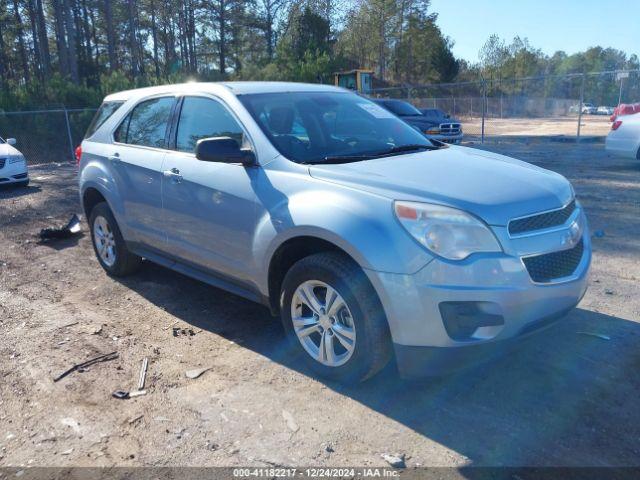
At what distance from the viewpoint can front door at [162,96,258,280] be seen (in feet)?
12.7

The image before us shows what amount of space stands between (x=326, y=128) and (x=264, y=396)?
200 cm

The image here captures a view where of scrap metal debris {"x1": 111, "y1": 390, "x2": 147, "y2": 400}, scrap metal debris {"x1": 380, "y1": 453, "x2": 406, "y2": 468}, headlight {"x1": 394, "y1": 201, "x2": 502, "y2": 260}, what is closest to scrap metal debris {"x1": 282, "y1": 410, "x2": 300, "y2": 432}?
scrap metal debris {"x1": 380, "y1": 453, "x2": 406, "y2": 468}

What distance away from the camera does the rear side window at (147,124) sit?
481cm

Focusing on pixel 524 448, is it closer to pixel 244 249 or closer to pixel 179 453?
pixel 179 453

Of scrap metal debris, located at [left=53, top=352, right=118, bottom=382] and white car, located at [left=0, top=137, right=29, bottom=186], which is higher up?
white car, located at [left=0, top=137, right=29, bottom=186]

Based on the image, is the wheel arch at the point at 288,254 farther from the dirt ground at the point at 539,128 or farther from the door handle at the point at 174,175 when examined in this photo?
the dirt ground at the point at 539,128

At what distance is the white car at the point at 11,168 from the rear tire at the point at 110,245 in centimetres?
724

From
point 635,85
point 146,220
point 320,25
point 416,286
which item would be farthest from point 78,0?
point 416,286

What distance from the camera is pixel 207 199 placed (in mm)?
4125

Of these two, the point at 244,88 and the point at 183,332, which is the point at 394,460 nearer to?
the point at 183,332

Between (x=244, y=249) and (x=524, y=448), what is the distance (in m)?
2.11

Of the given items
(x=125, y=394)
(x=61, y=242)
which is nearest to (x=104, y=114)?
(x=61, y=242)

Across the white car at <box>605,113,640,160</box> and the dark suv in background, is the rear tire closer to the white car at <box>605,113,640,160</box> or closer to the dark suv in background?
the white car at <box>605,113,640,160</box>

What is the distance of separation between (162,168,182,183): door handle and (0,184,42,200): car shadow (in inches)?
327
